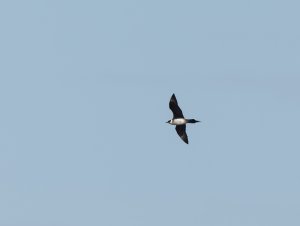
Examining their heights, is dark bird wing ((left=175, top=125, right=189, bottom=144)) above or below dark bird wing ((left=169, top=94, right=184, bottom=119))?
below

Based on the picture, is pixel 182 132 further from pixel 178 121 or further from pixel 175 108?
pixel 175 108

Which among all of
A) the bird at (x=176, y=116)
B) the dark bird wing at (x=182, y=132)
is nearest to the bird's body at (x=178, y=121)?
the bird at (x=176, y=116)

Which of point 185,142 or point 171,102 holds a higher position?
point 171,102

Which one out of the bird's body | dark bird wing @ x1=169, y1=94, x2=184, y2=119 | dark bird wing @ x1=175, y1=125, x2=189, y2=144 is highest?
dark bird wing @ x1=169, y1=94, x2=184, y2=119

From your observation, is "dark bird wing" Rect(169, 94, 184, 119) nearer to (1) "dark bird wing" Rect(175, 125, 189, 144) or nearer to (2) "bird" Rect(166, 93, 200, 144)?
(2) "bird" Rect(166, 93, 200, 144)

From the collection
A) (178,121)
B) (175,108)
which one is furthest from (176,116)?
(175,108)

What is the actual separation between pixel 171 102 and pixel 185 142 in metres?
5.85

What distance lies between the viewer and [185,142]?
253ft

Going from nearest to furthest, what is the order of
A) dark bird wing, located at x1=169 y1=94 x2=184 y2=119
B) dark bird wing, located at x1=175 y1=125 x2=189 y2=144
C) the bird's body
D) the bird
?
the bird's body < the bird < dark bird wing, located at x1=169 y1=94 x2=184 y2=119 < dark bird wing, located at x1=175 y1=125 x2=189 y2=144

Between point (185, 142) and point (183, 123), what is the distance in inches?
130

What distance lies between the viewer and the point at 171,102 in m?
75.5

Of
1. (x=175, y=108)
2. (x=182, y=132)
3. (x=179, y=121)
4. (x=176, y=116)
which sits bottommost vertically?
(x=182, y=132)

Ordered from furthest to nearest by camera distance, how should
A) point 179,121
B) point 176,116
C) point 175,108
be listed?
point 176,116 < point 175,108 < point 179,121

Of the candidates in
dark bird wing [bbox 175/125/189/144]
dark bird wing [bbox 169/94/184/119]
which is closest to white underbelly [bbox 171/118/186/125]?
dark bird wing [bbox 169/94/184/119]
